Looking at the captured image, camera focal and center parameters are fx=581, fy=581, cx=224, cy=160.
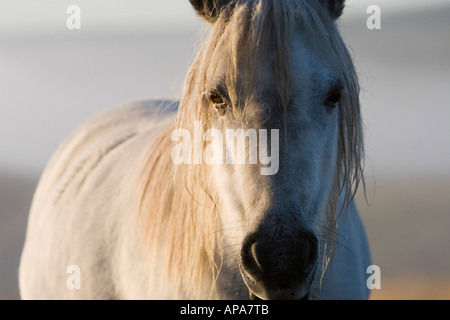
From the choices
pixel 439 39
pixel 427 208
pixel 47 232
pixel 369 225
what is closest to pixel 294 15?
pixel 47 232

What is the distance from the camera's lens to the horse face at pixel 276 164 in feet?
5.32

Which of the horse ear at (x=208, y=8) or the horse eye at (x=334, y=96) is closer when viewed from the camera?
the horse eye at (x=334, y=96)

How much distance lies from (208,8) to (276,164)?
698 millimetres

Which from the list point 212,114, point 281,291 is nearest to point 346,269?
point 281,291

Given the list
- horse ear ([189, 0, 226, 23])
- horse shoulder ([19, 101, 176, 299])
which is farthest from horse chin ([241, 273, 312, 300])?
horse ear ([189, 0, 226, 23])

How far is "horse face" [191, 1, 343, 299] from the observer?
1.62 m

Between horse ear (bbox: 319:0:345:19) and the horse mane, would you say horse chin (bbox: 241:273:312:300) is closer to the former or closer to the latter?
the horse mane

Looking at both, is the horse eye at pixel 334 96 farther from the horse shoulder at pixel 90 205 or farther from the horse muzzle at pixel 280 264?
the horse shoulder at pixel 90 205

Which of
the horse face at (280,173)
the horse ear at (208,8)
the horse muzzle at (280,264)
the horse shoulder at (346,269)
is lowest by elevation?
the horse shoulder at (346,269)

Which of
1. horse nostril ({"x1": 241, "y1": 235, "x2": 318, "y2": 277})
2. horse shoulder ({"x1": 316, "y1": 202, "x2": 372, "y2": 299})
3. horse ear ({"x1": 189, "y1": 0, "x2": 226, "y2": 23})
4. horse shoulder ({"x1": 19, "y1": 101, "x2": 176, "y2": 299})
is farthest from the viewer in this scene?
horse shoulder ({"x1": 19, "y1": 101, "x2": 176, "y2": 299})

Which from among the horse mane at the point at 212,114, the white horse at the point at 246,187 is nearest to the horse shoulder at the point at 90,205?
the white horse at the point at 246,187

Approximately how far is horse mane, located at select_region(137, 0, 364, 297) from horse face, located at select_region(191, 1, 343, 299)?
0.02 m

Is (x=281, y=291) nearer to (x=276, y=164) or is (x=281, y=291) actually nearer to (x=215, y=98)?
(x=276, y=164)
